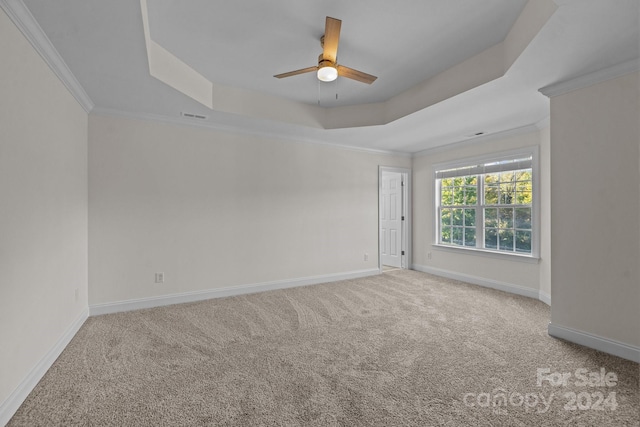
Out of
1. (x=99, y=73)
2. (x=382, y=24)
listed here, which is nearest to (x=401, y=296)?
(x=382, y=24)

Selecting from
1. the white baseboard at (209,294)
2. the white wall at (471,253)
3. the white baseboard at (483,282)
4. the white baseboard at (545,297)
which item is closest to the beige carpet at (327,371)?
the white baseboard at (209,294)

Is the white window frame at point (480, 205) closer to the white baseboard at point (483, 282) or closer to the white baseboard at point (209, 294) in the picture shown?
the white baseboard at point (483, 282)

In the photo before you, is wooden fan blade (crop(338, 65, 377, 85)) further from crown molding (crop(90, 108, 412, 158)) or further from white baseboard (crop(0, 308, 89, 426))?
white baseboard (crop(0, 308, 89, 426))

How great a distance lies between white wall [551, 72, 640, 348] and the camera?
2.40 metres

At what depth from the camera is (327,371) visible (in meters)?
2.26

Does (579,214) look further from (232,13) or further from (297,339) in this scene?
(232,13)

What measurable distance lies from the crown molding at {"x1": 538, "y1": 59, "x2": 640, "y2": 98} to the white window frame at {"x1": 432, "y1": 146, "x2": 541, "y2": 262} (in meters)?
1.48

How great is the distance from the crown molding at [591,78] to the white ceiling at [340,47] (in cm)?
6

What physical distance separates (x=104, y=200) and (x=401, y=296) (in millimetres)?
3956

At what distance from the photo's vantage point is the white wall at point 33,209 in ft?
5.85

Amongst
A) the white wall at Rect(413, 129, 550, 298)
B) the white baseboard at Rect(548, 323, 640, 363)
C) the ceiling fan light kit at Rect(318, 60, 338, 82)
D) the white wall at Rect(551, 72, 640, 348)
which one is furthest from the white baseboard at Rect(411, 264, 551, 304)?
the ceiling fan light kit at Rect(318, 60, 338, 82)

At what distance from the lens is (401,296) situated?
4191 millimetres

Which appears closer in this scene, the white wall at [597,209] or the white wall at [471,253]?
the white wall at [597,209]

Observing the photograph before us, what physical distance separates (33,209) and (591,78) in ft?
14.9
